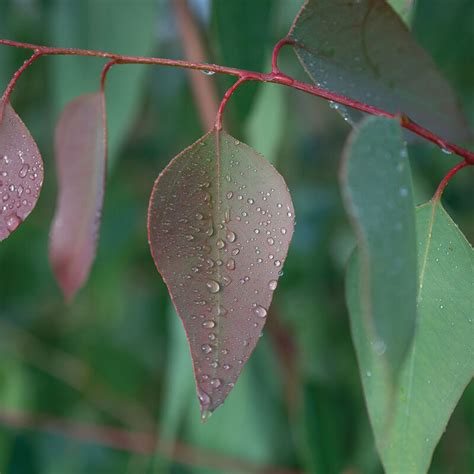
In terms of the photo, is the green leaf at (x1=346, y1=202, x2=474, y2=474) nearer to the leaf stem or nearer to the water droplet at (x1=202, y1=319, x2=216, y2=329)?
the water droplet at (x1=202, y1=319, x2=216, y2=329)

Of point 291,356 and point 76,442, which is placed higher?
point 291,356

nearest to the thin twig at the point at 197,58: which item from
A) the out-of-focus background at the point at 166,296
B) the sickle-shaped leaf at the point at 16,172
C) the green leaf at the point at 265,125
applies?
the out-of-focus background at the point at 166,296

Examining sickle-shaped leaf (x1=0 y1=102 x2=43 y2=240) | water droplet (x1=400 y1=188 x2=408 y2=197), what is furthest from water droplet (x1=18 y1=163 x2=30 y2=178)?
water droplet (x1=400 y1=188 x2=408 y2=197)

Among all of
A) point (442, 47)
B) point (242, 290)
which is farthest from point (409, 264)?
point (442, 47)

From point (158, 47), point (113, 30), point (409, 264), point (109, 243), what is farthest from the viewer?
point (158, 47)

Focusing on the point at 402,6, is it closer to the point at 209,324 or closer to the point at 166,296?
the point at 209,324

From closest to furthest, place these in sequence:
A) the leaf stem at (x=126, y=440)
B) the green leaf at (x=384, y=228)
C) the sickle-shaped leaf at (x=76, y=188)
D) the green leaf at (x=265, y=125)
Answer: the green leaf at (x=384, y=228) → the sickle-shaped leaf at (x=76, y=188) → the green leaf at (x=265, y=125) → the leaf stem at (x=126, y=440)

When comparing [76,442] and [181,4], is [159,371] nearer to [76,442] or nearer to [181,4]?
[76,442]

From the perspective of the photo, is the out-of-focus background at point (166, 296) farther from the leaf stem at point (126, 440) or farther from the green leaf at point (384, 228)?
the green leaf at point (384, 228)
